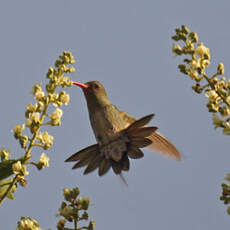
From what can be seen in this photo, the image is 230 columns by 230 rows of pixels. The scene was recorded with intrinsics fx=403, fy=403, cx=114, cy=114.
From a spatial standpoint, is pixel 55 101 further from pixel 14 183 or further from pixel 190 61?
pixel 190 61

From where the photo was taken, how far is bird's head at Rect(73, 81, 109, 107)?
242 inches

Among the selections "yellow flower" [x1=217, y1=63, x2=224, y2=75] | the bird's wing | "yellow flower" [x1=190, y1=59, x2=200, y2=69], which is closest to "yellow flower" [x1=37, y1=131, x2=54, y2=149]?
A: "yellow flower" [x1=190, y1=59, x2=200, y2=69]

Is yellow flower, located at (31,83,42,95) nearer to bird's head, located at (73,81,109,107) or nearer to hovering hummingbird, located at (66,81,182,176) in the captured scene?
hovering hummingbird, located at (66,81,182,176)

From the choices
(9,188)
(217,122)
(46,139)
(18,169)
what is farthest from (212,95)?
(9,188)

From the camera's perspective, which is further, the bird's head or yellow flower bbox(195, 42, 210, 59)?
the bird's head

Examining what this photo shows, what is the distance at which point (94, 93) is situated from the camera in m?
6.20

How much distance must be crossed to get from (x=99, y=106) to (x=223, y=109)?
7.81 feet

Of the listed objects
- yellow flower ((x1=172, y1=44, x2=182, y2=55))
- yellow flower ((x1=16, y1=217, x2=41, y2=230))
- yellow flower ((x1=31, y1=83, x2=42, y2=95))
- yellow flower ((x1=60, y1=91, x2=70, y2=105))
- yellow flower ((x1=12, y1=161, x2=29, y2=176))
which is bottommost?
yellow flower ((x1=16, y1=217, x2=41, y2=230))

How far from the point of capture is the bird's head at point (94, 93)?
20.1 feet

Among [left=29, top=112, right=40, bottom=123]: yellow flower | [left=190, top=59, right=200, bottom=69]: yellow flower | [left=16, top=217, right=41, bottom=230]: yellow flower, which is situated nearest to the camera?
[left=16, top=217, right=41, bottom=230]: yellow flower

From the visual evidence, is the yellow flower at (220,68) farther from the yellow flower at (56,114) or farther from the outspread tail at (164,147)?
the yellow flower at (56,114)

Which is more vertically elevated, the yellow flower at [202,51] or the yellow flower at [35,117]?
the yellow flower at [202,51]

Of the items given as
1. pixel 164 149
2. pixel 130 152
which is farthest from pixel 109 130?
pixel 164 149

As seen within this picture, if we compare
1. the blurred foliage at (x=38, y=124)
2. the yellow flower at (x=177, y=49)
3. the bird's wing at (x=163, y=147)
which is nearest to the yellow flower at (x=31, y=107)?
the blurred foliage at (x=38, y=124)
